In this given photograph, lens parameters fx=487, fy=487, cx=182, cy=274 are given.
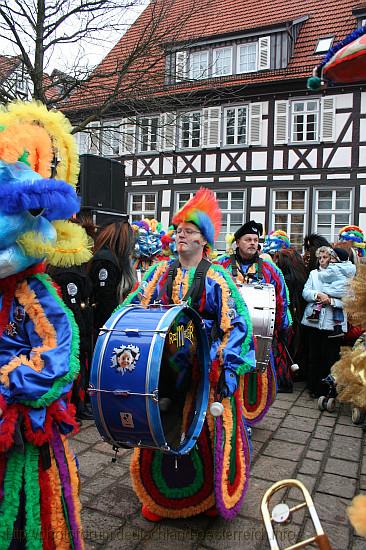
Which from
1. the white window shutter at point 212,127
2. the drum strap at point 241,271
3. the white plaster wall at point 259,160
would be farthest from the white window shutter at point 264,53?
the drum strap at point 241,271

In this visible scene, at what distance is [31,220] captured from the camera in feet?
6.58

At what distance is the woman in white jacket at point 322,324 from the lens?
5.79m

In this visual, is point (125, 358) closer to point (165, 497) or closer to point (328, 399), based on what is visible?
point (165, 497)

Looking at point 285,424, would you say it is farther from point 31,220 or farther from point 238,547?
point 31,220

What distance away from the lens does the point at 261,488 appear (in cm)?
352

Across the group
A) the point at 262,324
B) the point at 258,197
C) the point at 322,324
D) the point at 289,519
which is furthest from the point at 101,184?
the point at 258,197

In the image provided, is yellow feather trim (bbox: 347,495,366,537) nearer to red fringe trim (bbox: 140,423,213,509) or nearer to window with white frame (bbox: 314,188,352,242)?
red fringe trim (bbox: 140,423,213,509)

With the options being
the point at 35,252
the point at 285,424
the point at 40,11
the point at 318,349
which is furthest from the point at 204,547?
the point at 40,11

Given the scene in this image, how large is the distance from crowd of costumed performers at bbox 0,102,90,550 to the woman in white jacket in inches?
168

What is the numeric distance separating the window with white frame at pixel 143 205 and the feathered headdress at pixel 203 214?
1511 cm

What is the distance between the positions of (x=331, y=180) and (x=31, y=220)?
1495 centimetres

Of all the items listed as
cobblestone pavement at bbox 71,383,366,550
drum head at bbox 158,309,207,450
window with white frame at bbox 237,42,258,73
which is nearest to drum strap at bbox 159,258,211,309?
A: drum head at bbox 158,309,207,450

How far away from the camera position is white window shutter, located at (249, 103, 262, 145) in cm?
1636

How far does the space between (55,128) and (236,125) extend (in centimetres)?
1537
